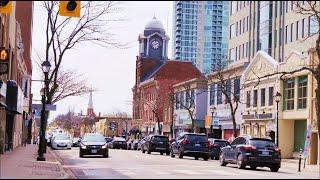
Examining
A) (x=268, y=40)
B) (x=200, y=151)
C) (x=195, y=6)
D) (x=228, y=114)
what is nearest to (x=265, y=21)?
(x=268, y=40)

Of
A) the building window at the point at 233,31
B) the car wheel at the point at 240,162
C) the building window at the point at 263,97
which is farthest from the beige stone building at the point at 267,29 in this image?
the car wheel at the point at 240,162

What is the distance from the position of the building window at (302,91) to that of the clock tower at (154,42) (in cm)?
6430

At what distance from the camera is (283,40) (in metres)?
64.8

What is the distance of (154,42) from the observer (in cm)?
10962

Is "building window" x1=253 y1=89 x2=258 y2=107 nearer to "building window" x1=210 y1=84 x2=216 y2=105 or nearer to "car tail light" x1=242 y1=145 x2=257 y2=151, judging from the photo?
"building window" x1=210 y1=84 x2=216 y2=105

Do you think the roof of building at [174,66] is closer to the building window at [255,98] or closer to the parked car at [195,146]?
the building window at [255,98]

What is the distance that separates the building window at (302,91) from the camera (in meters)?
44.8

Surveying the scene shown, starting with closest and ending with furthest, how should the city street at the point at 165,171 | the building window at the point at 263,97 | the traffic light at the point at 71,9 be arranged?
1. the traffic light at the point at 71,9
2. the city street at the point at 165,171
3. the building window at the point at 263,97

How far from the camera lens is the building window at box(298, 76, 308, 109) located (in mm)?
44781

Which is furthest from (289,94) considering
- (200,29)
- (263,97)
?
(200,29)

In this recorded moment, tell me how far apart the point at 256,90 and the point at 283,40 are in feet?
42.3

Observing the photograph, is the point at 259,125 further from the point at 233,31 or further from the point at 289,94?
the point at 233,31

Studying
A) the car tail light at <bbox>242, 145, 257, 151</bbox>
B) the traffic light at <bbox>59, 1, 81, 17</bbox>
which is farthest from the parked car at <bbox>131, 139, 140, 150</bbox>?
the traffic light at <bbox>59, 1, 81, 17</bbox>

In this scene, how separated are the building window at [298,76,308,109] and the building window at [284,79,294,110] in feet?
4.62
